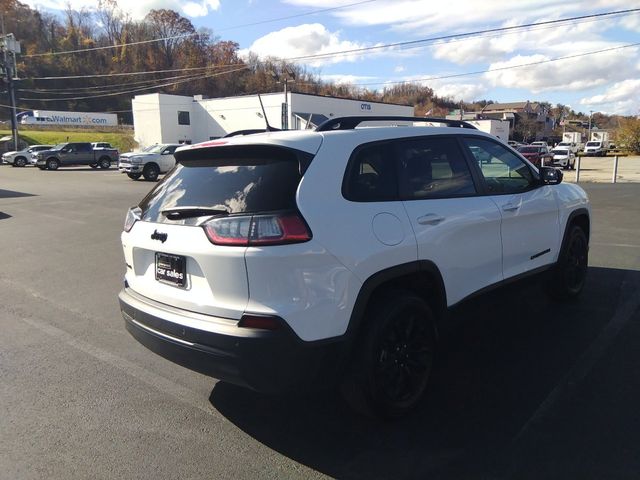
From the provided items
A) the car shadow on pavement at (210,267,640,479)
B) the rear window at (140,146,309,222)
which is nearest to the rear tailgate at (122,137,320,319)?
the rear window at (140,146,309,222)

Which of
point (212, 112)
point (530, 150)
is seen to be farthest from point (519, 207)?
point (212, 112)

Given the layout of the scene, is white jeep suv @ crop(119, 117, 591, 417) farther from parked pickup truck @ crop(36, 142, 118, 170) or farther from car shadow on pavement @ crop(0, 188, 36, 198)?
parked pickup truck @ crop(36, 142, 118, 170)

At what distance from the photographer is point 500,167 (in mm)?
4484

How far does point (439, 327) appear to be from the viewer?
355 cm

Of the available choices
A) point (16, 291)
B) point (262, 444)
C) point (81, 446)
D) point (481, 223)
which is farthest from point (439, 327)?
point (16, 291)

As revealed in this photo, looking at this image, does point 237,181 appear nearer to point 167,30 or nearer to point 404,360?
point 404,360

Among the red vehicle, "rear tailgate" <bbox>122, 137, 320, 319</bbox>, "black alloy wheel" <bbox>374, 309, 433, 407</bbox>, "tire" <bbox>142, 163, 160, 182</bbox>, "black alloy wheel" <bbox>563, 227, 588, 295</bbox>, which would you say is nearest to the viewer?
"rear tailgate" <bbox>122, 137, 320, 319</bbox>

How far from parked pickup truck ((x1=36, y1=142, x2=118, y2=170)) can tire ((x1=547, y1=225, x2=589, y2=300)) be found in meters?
35.0

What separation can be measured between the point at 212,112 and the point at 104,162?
20.4 metres

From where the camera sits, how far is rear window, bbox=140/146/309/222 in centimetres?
274

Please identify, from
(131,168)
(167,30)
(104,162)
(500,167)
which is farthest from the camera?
(167,30)

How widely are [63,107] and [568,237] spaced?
113 metres

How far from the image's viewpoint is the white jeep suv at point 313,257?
261 cm

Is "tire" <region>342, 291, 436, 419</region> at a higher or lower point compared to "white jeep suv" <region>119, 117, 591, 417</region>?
lower
